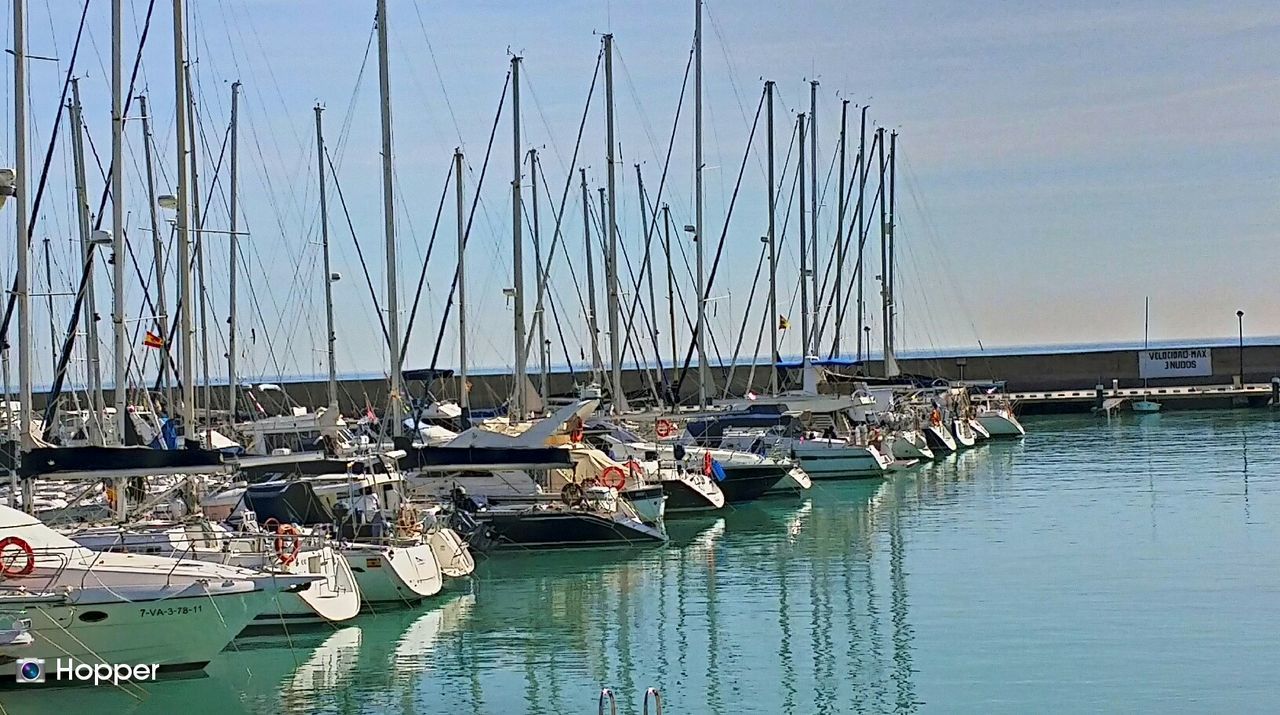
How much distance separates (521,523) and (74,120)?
12.9 metres

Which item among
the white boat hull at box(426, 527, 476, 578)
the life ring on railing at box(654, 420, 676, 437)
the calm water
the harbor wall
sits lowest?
the calm water

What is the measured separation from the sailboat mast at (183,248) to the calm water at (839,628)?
17.0ft

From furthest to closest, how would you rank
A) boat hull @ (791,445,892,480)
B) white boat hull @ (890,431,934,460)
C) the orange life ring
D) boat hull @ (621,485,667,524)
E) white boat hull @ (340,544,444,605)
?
white boat hull @ (890,431,934,460), boat hull @ (791,445,892,480), boat hull @ (621,485,667,524), white boat hull @ (340,544,444,605), the orange life ring

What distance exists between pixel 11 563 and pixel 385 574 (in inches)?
296

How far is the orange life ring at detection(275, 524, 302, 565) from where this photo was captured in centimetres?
2462

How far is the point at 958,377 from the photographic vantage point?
96188mm

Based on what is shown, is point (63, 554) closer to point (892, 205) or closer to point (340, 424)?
point (340, 424)

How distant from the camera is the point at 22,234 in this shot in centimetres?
2558

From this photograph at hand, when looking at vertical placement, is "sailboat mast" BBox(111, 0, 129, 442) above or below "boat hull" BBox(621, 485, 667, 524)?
above

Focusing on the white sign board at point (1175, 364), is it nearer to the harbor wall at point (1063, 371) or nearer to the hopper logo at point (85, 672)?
the harbor wall at point (1063, 371)

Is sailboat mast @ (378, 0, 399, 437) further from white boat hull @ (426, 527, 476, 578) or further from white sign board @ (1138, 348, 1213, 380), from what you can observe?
white sign board @ (1138, 348, 1213, 380)

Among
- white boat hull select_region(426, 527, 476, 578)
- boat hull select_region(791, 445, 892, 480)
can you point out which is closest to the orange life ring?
white boat hull select_region(426, 527, 476, 578)

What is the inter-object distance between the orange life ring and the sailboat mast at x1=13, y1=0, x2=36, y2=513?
3660 mm

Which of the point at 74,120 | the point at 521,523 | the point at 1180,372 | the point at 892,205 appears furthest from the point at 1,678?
the point at 1180,372
